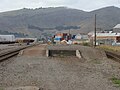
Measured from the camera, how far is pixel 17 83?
13469 mm

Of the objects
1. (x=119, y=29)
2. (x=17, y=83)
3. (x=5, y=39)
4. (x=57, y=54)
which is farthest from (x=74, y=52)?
(x=119, y=29)

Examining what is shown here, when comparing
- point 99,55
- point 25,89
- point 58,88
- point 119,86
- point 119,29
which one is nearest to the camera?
point 25,89

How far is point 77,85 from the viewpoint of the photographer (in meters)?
12.9

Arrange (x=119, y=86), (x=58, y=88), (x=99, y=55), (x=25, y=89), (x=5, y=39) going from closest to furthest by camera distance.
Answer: (x=25, y=89)
(x=58, y=88)
(x=119, y=86)
(x=99, y=55)
(x=5, y=39)

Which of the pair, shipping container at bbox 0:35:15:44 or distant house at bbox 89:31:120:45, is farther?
shipping container at bbox 0:35:15:44

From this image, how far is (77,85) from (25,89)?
2.63 m

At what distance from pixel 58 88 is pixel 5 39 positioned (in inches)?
3908

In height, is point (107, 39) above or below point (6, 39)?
above

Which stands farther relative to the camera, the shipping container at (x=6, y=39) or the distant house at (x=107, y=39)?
the shipping container at (x=6, y=39)

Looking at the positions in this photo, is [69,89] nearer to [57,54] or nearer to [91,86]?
[91,86]

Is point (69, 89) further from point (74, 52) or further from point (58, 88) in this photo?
point (74, 52)

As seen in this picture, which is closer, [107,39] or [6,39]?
[107,39]

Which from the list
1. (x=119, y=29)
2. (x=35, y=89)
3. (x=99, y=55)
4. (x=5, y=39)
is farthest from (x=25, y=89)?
(x=119, y=29)

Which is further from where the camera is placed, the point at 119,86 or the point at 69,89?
the point at 119,86
